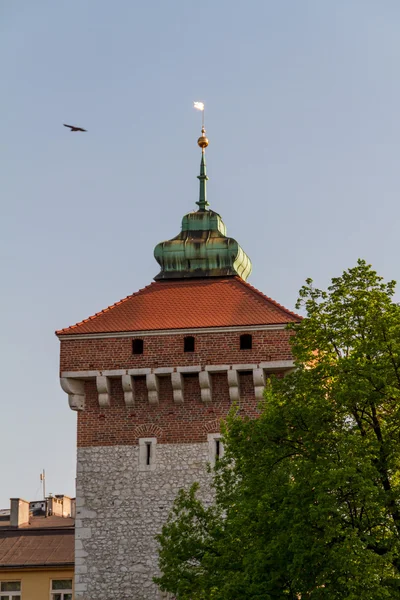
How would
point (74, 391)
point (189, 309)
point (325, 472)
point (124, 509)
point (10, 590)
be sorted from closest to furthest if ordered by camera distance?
point (325, 472), point (124, 509), point (74, 391), point (189, 309), point (10, 590)

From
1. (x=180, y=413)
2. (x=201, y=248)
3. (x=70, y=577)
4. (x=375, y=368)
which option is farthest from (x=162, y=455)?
(x=70, y=577)

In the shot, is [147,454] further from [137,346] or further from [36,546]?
[36,546]

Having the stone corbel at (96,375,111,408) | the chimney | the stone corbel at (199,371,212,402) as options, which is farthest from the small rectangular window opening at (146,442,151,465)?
the chimney

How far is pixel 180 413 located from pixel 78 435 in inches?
99.3

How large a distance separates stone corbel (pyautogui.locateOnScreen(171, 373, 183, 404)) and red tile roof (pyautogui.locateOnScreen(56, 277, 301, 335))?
1.23 m

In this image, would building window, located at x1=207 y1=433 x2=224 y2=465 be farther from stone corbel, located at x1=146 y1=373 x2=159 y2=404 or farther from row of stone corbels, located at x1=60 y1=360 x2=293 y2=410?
stone corbel, located at x1=146 y1=373 x2=159 y2=404

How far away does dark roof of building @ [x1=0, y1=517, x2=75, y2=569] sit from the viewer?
43625 mm

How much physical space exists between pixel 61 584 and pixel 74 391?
1231cm

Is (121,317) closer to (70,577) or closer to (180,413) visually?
(180,413)

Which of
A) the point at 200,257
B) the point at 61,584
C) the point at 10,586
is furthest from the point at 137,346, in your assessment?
the point at 10,586

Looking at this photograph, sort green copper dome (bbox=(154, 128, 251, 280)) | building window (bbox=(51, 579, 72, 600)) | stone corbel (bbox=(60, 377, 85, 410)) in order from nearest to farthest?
stone corbel (bbox=(60, 377, 85, 410))
green copper dome (bbox=(154, 128, 251, 280))
building window (bbox=(51, 579, 72, 600))

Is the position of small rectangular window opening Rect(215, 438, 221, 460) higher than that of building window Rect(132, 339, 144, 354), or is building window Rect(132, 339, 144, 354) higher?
→ building window Rect(132, 339, 144, 354)

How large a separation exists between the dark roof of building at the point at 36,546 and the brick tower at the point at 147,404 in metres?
11.2

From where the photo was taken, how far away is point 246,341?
1299 inches
